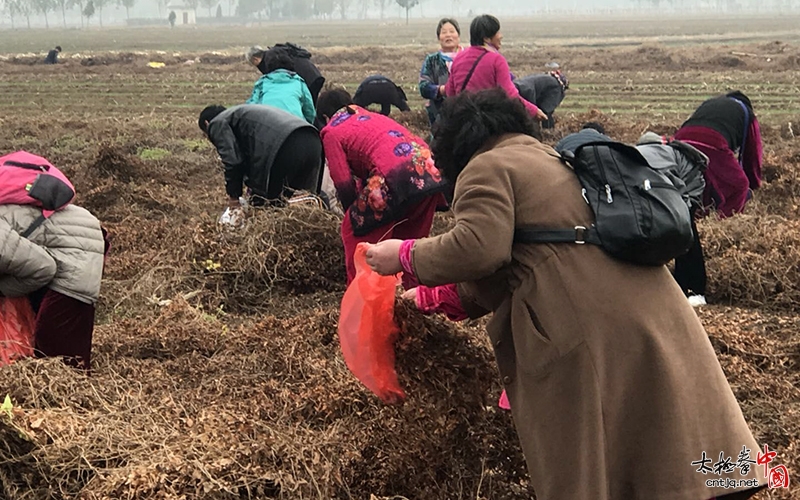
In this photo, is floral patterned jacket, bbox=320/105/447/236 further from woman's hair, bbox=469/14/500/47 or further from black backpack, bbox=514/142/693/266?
woman's hair, bbox=469/14/500/47

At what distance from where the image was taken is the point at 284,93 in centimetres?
730

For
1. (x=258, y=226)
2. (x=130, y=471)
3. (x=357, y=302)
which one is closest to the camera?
(x=130, y=471)

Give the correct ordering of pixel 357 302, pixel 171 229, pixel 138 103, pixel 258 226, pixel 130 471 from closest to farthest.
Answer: pixel 130 471
pixel 357 302
pixel 258 226
pixel 171 229
pixel 138 103

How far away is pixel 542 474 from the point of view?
2.61m

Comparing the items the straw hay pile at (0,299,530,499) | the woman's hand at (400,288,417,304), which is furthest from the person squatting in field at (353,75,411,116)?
the woman's hand at (400,288,417,304)

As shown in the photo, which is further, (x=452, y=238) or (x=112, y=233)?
(x=112, y=233)

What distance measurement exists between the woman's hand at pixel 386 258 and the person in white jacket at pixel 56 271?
75.0 inches

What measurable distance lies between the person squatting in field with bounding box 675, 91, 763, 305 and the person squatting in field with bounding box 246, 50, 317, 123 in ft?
10.2

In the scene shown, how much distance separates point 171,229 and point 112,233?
0.54m

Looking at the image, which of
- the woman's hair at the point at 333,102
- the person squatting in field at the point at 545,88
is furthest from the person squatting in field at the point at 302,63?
the person squatting in field at the point at 545,88

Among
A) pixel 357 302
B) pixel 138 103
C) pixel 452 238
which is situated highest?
pixel 452 238

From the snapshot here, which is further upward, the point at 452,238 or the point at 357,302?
the point at 452,238

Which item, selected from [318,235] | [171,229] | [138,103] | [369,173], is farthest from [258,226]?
[138,103]

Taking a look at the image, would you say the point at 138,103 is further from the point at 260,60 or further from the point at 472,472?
the point at 472,472
